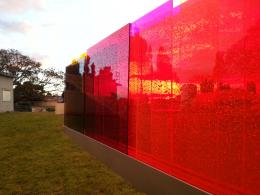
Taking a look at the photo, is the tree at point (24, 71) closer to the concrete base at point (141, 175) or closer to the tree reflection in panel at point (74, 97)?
the tree reflection in panel at point (74, 97)

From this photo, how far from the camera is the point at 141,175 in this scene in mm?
5457

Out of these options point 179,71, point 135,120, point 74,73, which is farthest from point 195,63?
point 74,73

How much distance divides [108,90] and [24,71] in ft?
162

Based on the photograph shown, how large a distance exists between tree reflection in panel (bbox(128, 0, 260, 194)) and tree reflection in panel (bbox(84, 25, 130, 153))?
1.02 meters

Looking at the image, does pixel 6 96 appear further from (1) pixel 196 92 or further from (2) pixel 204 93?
(2) pixel 204 93

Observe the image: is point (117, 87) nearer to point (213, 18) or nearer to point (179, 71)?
point (179, 71)

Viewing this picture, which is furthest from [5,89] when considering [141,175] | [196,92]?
[196,92]

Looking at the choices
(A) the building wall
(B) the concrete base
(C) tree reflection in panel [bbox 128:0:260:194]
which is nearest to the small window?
(A) the building wall

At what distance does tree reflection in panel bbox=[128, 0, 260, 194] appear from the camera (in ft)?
10.8

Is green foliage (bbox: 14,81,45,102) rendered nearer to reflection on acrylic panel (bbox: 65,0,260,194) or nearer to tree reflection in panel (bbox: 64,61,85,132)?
tree reflection in panel (bbox: 64,61,85,132)

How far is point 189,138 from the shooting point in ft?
14.0

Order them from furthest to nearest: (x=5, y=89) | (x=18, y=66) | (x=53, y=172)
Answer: (x=18, y=66), (x=5, y=89), (x=53, y=172)

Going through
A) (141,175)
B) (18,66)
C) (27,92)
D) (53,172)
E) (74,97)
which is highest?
(18,66)

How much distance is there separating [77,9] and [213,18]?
8.14m
